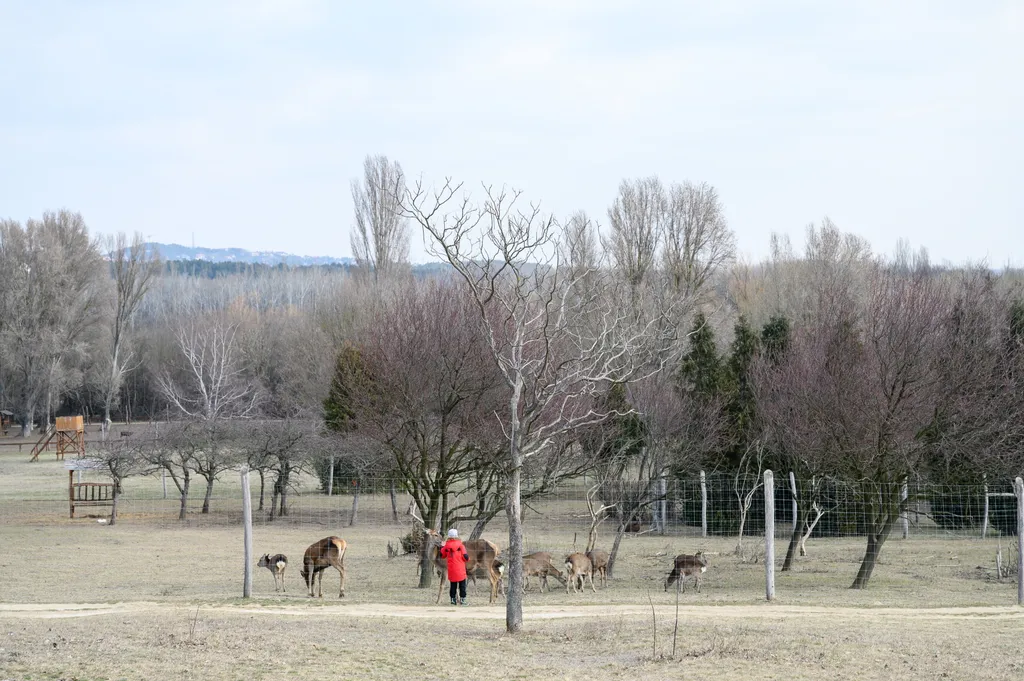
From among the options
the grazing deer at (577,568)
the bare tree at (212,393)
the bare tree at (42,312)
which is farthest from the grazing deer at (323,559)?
the bare tree at (42,312)

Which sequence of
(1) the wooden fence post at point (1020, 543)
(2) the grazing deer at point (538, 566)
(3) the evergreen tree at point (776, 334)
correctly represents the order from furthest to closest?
(3) the evergreen tree at point (776, 334)
(2) the grazing deer at point (538, 566)
(1) the wooden fence post at point (1020, 543)

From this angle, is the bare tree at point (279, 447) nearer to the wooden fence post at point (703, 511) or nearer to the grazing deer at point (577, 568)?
the wooden fence post at point (703, 511)

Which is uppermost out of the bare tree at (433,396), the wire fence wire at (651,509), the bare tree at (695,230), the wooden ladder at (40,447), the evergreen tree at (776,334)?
the bare tree at (695,230)

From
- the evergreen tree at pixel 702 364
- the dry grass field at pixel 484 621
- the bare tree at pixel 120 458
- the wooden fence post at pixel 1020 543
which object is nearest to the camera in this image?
the dry grass field at pixel 484 621

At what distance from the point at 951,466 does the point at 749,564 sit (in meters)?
7.80

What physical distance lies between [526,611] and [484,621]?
1.48m

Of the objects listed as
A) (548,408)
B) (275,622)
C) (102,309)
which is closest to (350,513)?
(548,408)

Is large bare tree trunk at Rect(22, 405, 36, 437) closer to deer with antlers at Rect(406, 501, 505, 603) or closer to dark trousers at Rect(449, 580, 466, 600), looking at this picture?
deer with antlers at Rect(406, 501, 505, 603)

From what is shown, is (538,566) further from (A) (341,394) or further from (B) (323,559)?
(A) (341,394)

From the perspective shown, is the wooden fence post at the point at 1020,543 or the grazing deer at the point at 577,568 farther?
the grazing deer at the point at 577,568

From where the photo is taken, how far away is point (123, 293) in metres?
73.6

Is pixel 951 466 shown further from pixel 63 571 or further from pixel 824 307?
pixel 63 571

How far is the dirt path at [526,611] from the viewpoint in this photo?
14.6 m

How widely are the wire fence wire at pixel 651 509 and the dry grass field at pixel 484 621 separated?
84.9 inches
